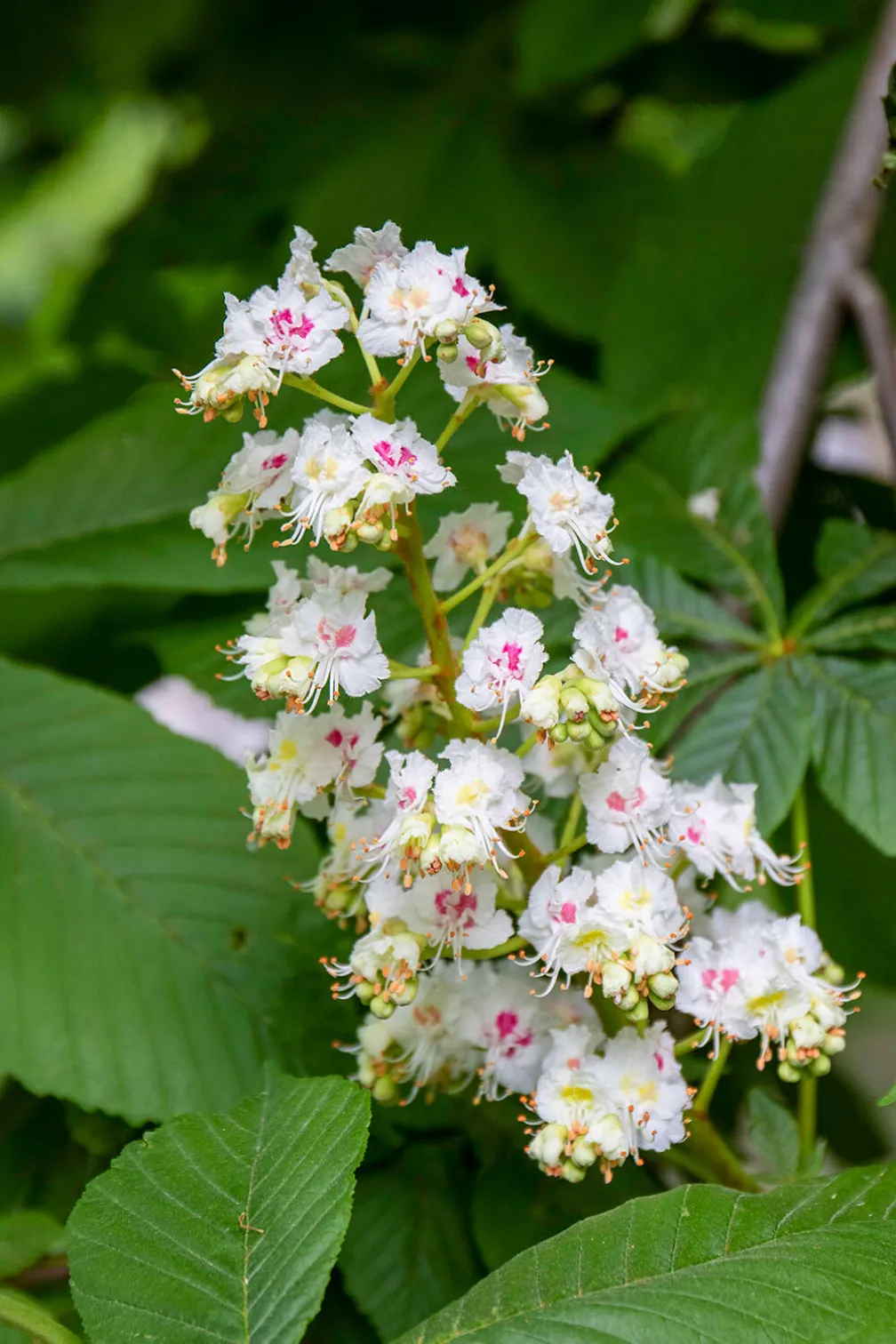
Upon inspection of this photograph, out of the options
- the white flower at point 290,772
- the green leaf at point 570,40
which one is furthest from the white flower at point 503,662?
the green leaf at point 570,40

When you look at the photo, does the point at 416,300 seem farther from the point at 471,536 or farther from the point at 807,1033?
the point at 807,1033

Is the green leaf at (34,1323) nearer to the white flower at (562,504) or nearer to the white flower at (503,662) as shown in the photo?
the white flower at (503,662)

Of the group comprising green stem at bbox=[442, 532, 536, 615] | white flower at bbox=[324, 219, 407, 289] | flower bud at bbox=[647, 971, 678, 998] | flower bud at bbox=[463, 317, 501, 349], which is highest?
white flower at bbox=[324, 219, 407, 289]

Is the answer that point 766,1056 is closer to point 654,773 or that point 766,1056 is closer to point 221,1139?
point 654,773

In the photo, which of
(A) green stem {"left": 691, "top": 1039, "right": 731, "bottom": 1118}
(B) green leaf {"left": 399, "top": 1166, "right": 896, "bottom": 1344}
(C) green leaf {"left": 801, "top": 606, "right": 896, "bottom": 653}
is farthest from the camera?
(C) green leaf {"left": 801, "top": 606, "right": 896, "bottom": 653}

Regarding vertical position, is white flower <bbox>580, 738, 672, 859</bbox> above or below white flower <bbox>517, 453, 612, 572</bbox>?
below

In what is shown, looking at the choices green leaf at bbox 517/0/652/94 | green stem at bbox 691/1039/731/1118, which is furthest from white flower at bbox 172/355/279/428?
green leaf at bbox 517/0/652/94

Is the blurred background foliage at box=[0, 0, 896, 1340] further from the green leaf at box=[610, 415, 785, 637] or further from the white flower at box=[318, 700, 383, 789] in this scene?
the white flower at box=[318, 700, 383, 789]

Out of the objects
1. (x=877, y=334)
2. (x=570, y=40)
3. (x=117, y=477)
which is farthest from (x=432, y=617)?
(x=570, y=40)
